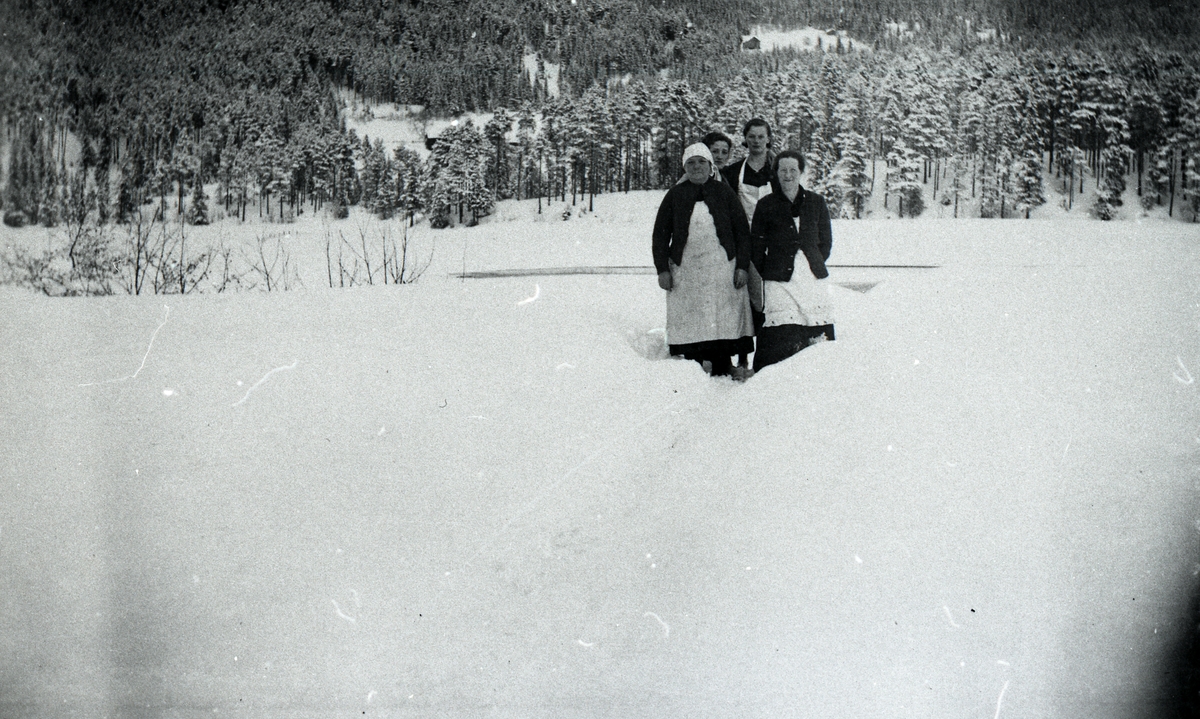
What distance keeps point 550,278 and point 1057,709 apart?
3246mm

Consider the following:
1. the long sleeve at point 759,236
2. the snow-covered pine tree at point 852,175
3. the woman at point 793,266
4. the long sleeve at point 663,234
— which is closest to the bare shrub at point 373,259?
the long sleeve at point 663,234

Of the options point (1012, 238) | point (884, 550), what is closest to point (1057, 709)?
point (884, 550)

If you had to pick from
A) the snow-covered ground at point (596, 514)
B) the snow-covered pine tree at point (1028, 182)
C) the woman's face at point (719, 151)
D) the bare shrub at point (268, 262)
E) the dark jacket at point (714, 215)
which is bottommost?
the snow-covered ground at point (596, 514)

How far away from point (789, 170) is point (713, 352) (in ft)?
3.14

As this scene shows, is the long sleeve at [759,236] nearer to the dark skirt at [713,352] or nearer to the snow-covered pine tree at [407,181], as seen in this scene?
the dark skirt at [713,352]

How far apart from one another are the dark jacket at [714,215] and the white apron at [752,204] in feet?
0.32

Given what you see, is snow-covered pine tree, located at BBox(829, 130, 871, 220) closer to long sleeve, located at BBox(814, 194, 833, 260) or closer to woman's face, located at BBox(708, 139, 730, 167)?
long sleeve, located at BBox(814, 194, 833, 260)

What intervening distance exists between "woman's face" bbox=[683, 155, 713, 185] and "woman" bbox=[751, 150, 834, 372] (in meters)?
0.33

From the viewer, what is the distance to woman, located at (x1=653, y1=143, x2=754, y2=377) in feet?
12.6

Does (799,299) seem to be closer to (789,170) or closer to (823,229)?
(823,229)

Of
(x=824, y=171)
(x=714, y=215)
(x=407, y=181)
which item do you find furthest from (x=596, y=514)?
(x=407, y=181)

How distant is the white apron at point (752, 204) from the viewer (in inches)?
154

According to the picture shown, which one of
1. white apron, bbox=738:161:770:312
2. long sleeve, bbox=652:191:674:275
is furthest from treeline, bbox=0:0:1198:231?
long sleeve, bbox=652:191:674:275

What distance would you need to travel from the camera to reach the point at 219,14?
4566 millimetres
